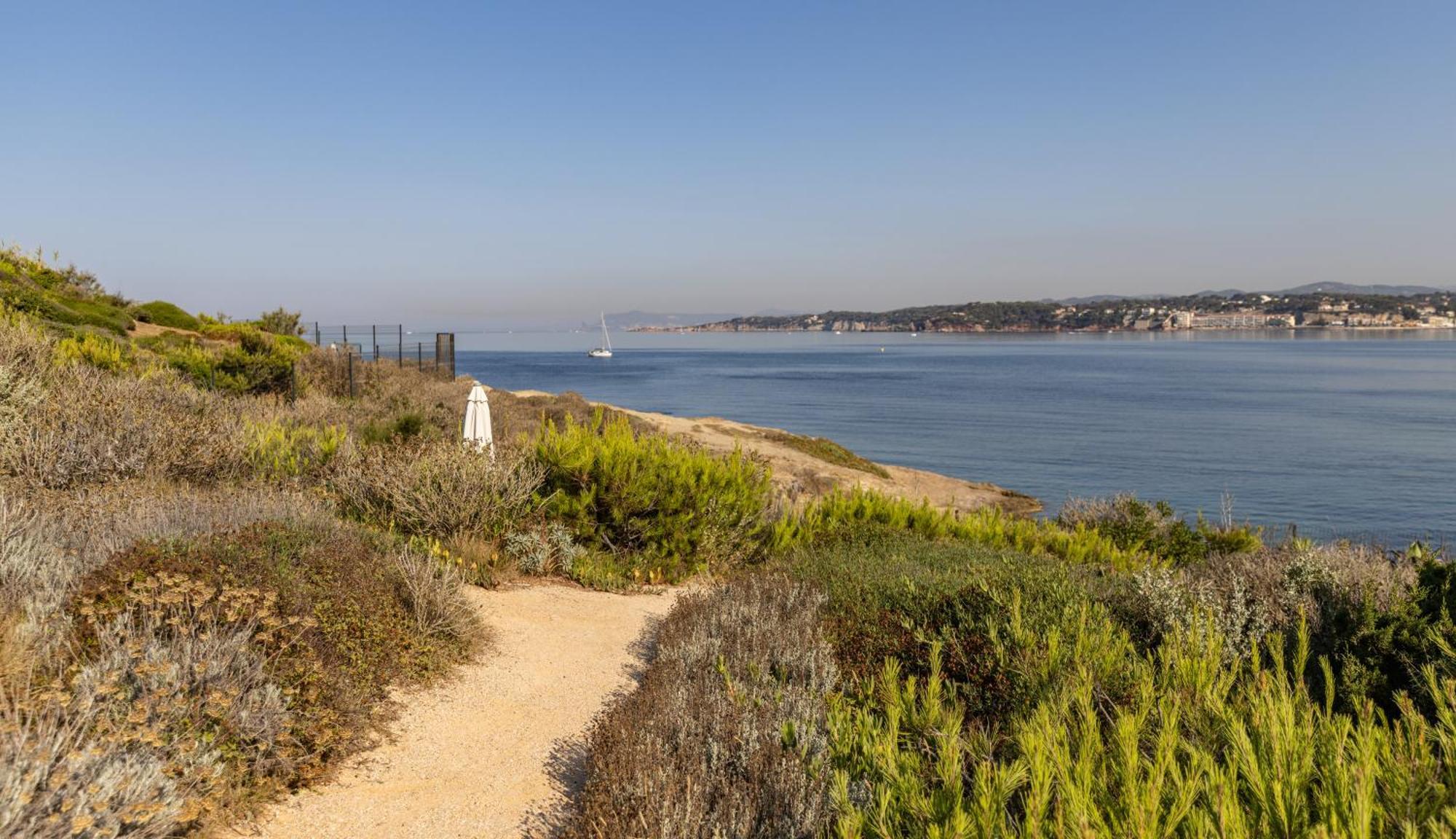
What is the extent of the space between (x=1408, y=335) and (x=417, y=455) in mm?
189961

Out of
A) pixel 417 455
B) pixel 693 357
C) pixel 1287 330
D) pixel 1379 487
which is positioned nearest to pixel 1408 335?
pixel 1287 330

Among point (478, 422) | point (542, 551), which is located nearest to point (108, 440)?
point (478, 422)

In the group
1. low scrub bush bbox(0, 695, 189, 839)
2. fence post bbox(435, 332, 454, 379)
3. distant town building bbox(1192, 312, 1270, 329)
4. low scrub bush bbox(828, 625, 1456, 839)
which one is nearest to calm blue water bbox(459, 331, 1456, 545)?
fence post bbox(435, 332, 454, 379)

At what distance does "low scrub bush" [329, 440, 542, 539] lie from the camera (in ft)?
27.3

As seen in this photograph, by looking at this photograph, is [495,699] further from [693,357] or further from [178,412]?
[693,357]

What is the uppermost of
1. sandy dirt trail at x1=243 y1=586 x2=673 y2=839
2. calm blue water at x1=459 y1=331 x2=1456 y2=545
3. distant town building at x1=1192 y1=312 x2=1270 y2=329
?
distant town building at x1=1192 y1=312 x2=1270 y2=329

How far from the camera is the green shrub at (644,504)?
891 centimetres

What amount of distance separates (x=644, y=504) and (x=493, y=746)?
4.35 metres

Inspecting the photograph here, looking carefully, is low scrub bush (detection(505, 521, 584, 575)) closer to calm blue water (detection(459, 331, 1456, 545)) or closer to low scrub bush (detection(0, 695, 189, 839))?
low scrub bush (detection(0, 695, 189, 839))

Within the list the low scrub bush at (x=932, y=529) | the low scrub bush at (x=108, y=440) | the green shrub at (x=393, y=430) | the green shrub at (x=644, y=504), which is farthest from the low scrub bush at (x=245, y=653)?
the green shrub at (x=393, y=430)

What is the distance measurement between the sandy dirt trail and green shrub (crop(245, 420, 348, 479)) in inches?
145

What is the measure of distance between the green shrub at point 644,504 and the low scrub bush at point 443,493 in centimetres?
37

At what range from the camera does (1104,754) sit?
2.98 meters

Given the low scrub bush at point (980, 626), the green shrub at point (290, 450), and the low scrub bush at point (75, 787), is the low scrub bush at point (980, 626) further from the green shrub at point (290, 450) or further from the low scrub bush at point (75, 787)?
the green shrub at point (290, 450)
